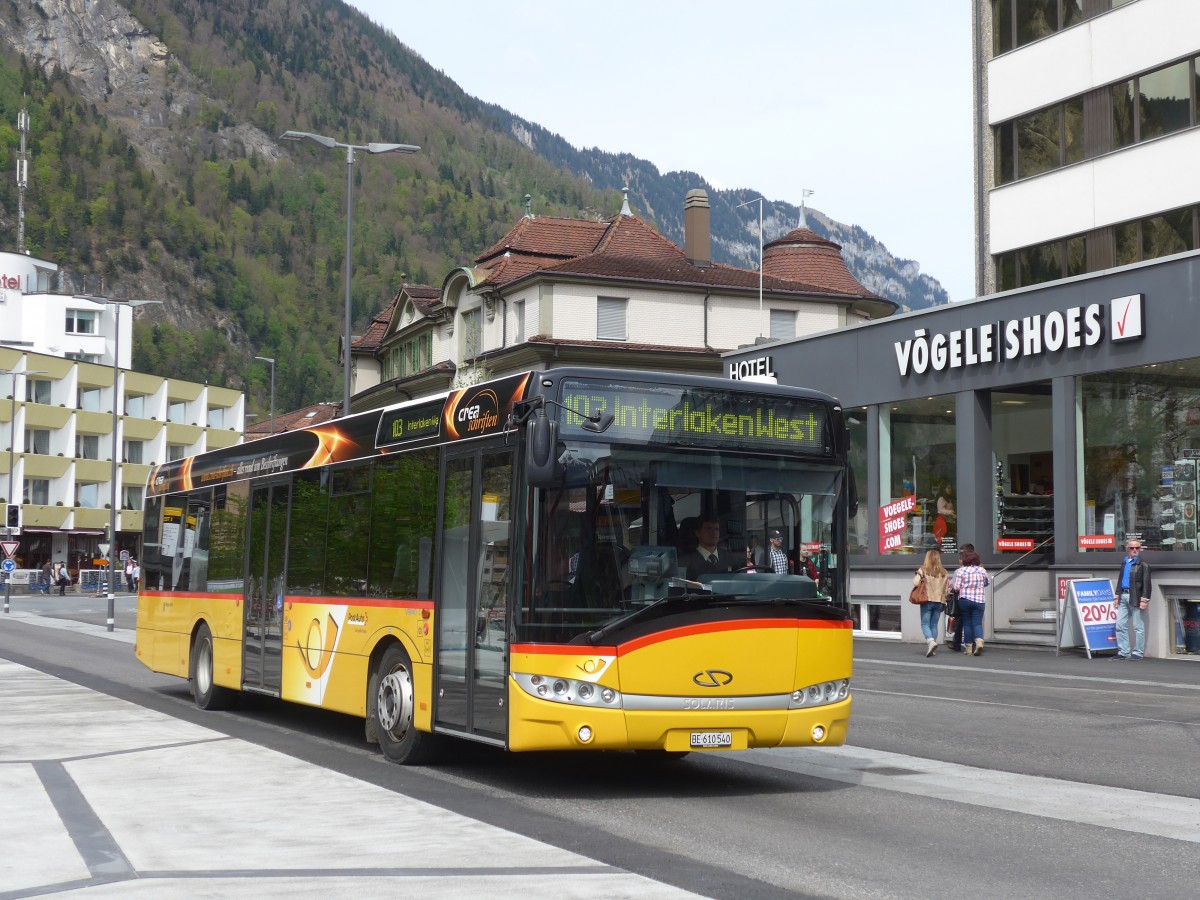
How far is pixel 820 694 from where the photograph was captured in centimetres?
1035

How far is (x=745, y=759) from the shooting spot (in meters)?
12.5

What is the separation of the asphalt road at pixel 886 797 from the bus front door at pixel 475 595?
573 mm

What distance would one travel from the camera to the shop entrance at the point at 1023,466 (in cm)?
2911

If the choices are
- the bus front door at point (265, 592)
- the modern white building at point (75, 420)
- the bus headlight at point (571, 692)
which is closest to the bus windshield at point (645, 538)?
the bus headlight at point (571, 692)

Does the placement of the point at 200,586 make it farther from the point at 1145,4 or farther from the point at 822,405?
the point at 1145,4

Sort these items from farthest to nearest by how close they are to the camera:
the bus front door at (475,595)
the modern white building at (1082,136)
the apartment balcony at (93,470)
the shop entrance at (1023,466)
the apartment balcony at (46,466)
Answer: the apartment balcony at (93,470) → the apartment balcony at (46,466) → the modern white building at (1082,136) → the shop entrance at (1023,466) → the bus front door at (475,595)

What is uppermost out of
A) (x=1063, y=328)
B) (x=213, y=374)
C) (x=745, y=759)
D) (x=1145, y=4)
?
(x=213, y=374)

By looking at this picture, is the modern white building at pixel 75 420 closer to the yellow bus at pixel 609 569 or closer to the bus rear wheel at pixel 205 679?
the bus rear wheel at pixel 205 679

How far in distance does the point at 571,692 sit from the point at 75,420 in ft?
309

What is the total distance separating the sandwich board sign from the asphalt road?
7.18 metres

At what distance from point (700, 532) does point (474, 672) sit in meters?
1.83

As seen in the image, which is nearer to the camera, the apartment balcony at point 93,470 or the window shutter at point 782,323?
the window shutter at point 782,323

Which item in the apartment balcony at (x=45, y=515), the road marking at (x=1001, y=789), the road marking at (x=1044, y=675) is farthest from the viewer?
the apartment balcony at (x=45, y=515)

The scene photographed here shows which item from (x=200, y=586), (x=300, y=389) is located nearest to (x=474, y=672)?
(x=200, y=586)
